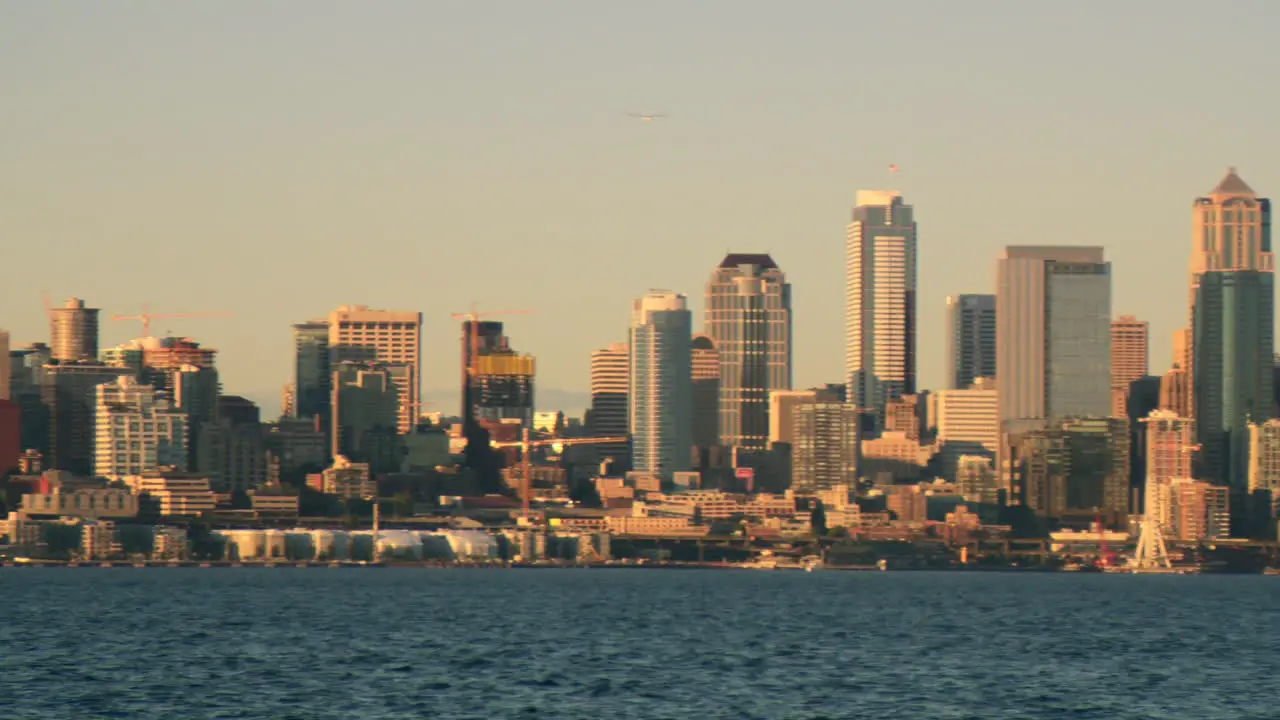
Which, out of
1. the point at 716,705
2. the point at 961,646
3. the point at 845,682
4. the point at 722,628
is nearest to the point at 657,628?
the point at 722,628

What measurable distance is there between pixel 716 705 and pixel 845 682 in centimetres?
1336

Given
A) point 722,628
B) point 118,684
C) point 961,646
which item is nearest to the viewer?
point 118,684

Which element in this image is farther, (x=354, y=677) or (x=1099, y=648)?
(x=1099, y=648)

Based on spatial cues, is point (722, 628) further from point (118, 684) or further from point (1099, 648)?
point (118, 684)

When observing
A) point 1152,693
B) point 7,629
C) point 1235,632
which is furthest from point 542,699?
point 1235,632

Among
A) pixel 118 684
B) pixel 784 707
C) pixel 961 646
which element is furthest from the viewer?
pixel 961 646

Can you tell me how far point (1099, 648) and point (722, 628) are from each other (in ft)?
89.4

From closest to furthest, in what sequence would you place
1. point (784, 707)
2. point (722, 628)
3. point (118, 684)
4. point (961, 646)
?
point (784, 707)
point (118, 684)
point (961, 646)
point (722, 628)

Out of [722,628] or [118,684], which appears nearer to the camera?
[118,684]

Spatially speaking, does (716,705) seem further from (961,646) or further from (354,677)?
(961,646)

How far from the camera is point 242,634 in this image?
14825cm

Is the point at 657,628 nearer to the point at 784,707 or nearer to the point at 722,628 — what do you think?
the point at 722,628

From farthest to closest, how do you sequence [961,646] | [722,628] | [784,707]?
1. [722,628]
2. [961,646]
3. [784,707]

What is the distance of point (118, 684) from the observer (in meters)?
109
